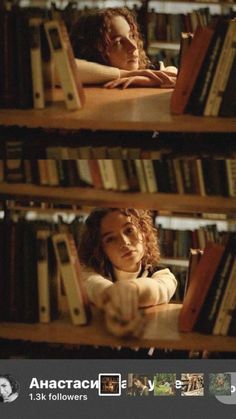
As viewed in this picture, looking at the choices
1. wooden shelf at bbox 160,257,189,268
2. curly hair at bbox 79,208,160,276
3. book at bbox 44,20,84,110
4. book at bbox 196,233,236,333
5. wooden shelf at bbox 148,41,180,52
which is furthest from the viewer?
wooden shelf at bbox 148,41,180,52

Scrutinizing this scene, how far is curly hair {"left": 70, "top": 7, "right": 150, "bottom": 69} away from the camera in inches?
81.1

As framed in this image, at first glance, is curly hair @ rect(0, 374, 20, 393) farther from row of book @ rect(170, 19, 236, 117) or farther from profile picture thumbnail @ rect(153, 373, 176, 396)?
row of book @ rect(170, 19, 236, 117)

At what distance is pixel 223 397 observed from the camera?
1889mm

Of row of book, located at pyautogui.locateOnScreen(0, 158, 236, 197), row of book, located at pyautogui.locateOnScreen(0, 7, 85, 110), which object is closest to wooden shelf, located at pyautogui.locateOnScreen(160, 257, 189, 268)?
row of book, located at pyautogui.locateOnScreen(0, 158, 236, 197)

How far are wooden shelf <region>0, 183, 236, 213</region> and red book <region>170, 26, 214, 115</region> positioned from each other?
23 cm

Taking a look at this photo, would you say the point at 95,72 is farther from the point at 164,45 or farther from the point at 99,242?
the point at 164,45

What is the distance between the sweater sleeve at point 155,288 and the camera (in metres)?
1.97

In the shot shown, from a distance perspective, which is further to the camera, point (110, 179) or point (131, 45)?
point (131, 45)

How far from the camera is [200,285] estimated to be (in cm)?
184

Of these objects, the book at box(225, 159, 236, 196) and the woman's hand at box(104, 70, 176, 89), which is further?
the woman's hand at box(104, 70, 176, 89)

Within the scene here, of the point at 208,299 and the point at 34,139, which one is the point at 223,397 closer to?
the point at 208,299

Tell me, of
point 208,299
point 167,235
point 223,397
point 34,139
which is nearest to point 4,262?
point 34,139

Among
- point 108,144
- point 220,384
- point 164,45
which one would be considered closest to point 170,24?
point 164,45

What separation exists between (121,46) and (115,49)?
0.02 m
